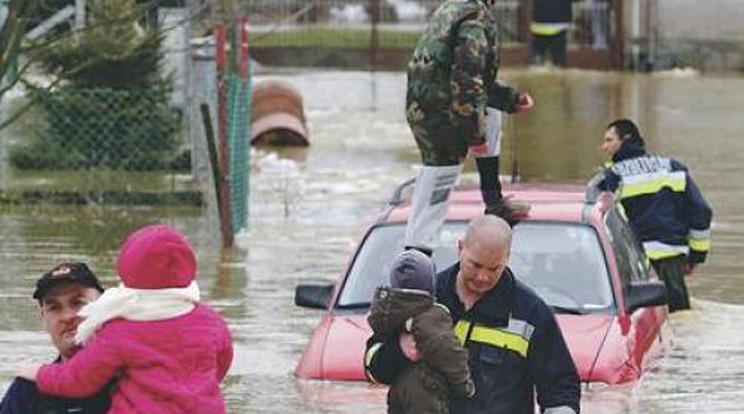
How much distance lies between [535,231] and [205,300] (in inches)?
146

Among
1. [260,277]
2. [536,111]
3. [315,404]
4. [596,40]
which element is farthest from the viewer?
[596,40]

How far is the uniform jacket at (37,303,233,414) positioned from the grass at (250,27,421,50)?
28084 mm

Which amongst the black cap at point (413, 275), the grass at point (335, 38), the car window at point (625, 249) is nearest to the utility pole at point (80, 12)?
the car window at point (625, 249)

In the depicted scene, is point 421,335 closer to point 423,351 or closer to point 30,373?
point 423,351

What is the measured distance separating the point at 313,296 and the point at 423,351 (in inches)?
152

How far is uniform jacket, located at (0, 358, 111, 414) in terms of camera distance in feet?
18.9

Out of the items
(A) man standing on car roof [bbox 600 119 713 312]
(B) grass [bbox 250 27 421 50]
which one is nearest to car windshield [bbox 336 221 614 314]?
(A) man standing on car roof [bbox 600 119 713 312]

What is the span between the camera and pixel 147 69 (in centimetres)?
2098

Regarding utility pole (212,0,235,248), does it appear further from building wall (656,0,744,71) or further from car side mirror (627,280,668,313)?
building wall (656,0,744,71)

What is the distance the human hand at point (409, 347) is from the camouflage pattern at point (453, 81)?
11.3 feet

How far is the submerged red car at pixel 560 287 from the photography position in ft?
32.3

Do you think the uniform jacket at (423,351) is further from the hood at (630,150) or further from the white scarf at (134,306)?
the hood at (630,150)

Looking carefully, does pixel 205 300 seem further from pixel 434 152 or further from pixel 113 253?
pixel 434 152

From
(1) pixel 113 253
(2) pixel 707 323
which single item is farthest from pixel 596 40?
(2) pixel 707 323
